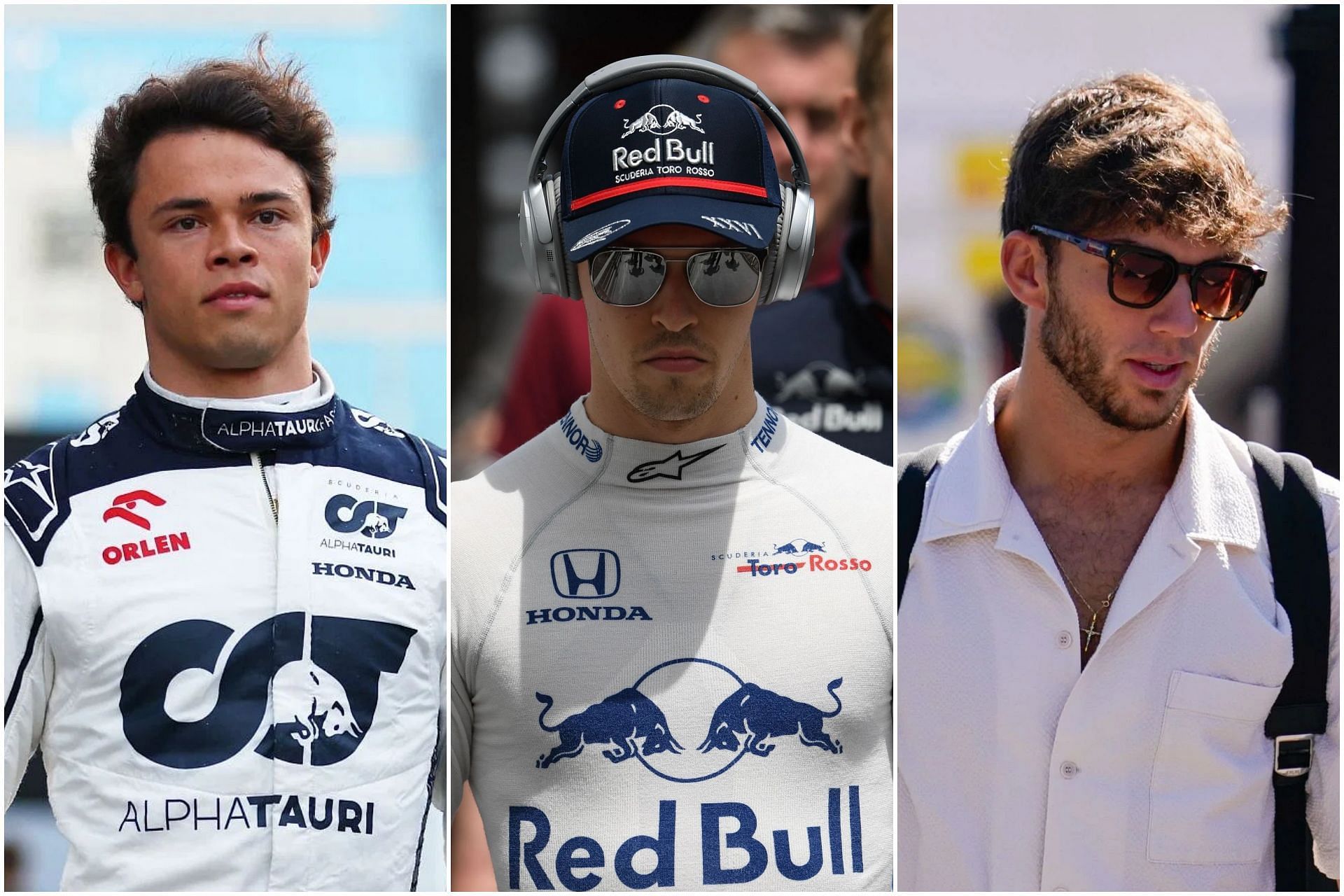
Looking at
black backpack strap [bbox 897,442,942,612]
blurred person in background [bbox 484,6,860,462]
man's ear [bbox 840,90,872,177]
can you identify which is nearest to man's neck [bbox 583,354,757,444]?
black backpack strap [bbox 897,442,942,612]

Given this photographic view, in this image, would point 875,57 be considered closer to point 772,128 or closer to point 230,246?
point 772,128

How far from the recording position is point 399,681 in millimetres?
3289

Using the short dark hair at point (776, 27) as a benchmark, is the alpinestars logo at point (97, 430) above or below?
below

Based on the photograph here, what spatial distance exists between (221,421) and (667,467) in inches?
39.3

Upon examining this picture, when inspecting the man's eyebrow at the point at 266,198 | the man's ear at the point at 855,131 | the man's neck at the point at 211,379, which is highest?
the man's ear at the point at 855,131

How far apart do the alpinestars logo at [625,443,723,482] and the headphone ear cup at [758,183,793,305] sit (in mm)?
368

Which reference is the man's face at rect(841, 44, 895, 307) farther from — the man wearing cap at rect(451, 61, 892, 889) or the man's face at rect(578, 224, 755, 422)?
the man's face at rect(578, 224, 755, 422)

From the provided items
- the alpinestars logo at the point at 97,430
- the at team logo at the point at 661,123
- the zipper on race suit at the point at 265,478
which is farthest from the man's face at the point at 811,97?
the alpinestars logo at the point at 97,430

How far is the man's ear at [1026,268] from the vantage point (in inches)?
136

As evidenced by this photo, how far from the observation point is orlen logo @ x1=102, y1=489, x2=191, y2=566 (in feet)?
10.6

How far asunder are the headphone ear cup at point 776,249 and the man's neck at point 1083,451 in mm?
720

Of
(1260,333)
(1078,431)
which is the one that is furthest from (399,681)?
(1260,333)

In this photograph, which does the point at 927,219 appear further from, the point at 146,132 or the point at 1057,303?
the point at 146,132

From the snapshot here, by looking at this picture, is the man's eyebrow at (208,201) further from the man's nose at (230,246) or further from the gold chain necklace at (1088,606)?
the gold chain necklace at (1088,606)
